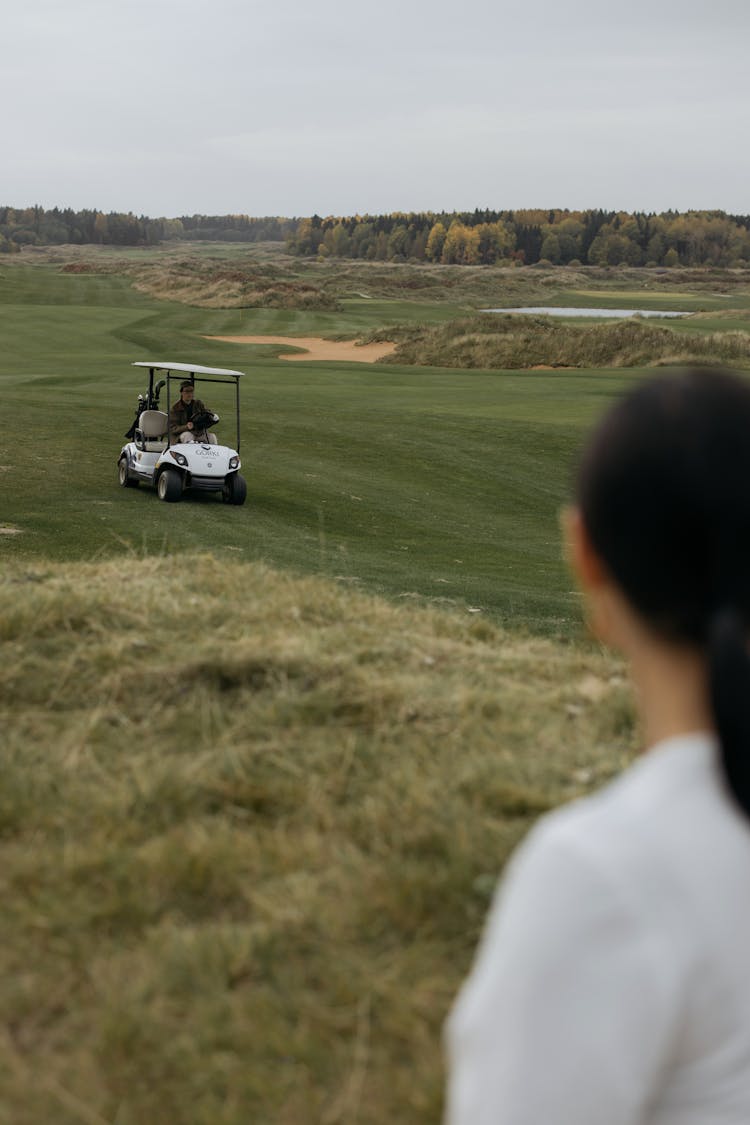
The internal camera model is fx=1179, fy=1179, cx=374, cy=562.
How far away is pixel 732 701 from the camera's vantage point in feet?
4.07

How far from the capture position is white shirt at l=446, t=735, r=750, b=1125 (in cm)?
116

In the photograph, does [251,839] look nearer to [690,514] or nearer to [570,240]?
[690,514]

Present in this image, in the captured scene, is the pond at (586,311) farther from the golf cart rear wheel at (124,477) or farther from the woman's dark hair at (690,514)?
the woman's dark hair at (690,514)

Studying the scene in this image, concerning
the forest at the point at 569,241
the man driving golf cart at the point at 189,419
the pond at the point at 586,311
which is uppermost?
the forest at the point at 569,241

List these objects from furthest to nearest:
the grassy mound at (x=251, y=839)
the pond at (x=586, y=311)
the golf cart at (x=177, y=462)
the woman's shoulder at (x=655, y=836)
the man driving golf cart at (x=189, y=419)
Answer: the pond at (x=586, y=311)
the man driving golf cart at (x=189, y=419)
the golf cart at (x=177, y=462)
the grassy mound at (x=251, y=839)
the woman's shoulder at (x=655, y=836)

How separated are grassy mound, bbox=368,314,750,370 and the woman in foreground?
42.2 metres

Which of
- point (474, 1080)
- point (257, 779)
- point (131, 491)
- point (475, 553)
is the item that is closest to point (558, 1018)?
point (474, 1080)

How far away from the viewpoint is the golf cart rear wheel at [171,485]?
55.2 feet

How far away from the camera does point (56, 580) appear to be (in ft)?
22.5

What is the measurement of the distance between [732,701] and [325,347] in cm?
4750

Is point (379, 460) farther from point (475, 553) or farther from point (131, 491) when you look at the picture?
point (475, 553)

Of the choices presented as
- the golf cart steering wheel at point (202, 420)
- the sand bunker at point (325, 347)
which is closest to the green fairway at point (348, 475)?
the golf cart steering wheel at point (202, 420)

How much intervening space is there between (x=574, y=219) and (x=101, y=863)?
624ft

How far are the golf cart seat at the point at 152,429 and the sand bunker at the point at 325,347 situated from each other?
25.4 meters
